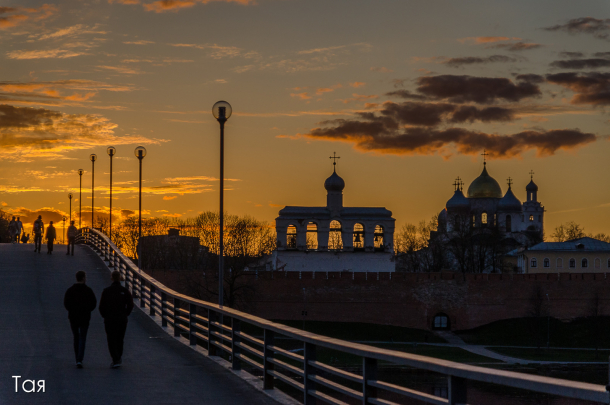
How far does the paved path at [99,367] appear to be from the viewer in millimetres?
9484

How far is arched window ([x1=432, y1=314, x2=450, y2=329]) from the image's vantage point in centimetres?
6875

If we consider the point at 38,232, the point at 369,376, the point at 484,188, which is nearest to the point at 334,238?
the point at 484,188

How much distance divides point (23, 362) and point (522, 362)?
1737 inches

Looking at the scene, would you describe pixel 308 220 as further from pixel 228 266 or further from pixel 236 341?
pixel 236 341

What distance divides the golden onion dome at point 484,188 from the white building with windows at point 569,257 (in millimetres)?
25592

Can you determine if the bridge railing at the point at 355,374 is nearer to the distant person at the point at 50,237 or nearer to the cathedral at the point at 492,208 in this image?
the distant person at the point at 50,237

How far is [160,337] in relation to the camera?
52.3 ft

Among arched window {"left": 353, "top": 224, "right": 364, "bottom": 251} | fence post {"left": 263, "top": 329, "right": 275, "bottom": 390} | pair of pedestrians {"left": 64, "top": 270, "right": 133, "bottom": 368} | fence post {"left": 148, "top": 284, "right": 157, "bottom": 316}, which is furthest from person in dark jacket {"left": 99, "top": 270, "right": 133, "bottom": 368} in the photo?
arched window {"left": 353, "top": 224, "right": 364, "bottom": 251}

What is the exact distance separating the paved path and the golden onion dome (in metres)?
105

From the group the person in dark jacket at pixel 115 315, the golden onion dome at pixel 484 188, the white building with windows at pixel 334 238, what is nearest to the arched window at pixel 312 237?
the white building with windows at pixel 334 238

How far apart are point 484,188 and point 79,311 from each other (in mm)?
114095

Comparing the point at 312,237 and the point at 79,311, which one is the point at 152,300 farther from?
the point at 312,237

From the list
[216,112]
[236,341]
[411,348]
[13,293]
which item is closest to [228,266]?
[411,348]

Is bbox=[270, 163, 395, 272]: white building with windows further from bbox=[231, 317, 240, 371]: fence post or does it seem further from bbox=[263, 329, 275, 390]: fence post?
bbox=[263, 329, 275, 390]: fence post
